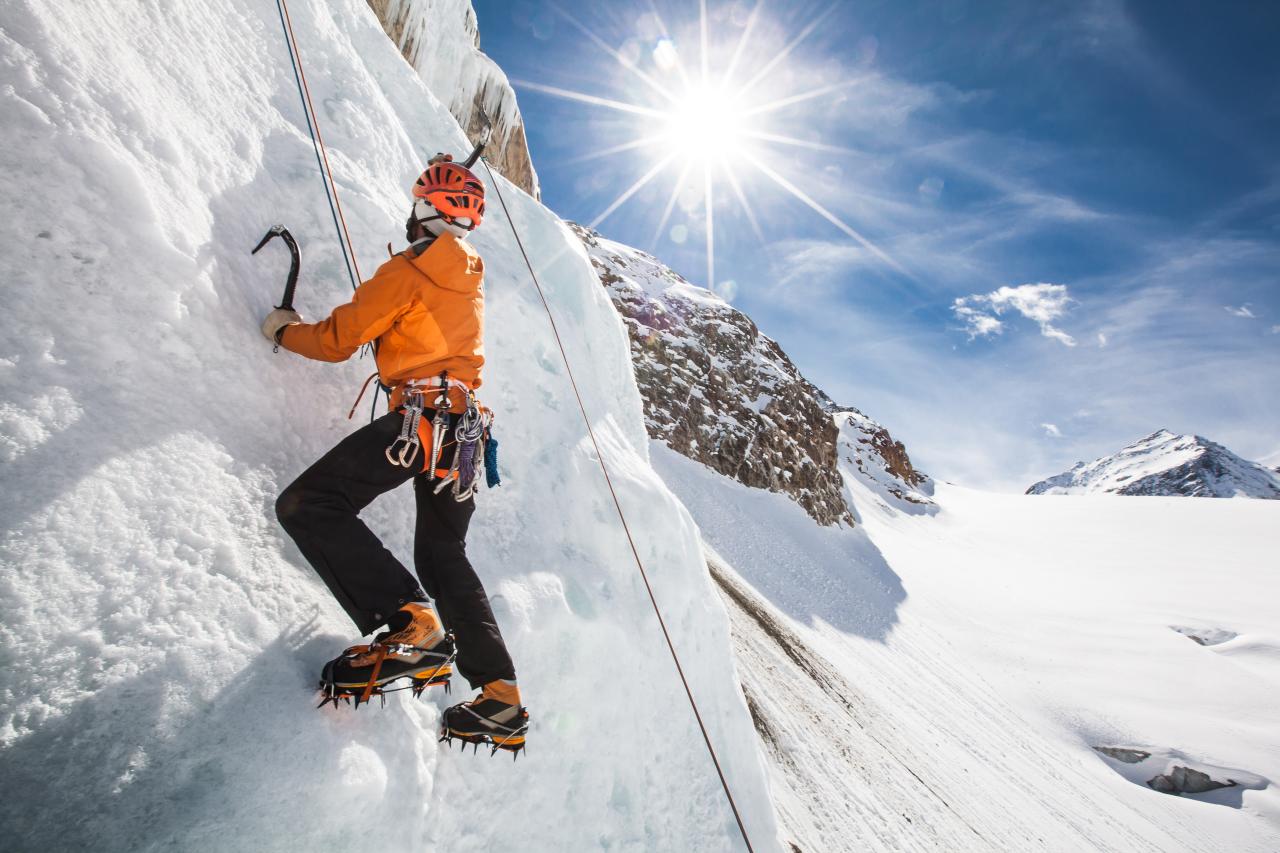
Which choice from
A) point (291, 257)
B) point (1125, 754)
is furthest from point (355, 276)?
point (1125, 754)

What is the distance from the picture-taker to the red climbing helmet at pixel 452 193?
2.98 meters

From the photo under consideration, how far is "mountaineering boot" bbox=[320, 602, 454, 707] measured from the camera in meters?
2.19

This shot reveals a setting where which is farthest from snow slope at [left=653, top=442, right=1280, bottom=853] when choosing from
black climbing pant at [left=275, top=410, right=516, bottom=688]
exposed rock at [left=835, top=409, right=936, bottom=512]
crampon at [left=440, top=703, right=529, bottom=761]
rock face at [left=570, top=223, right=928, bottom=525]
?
exposed rock at [left=835, top=409, right=936, bottom=512]

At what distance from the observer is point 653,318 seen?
4494 cm

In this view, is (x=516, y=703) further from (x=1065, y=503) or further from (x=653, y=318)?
(x=1065, y=503)

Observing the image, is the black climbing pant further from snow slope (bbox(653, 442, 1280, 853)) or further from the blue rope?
snow slope (bbox(653, 442, 1280, 853))

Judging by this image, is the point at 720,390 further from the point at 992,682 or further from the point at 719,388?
the point at 992,682

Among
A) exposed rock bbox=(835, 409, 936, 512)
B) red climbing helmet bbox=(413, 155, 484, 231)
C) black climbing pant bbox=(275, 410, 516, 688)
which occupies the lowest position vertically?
black climbing pant bbox=(275, 410, 516, 688)

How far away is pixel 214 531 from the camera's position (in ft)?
7.65

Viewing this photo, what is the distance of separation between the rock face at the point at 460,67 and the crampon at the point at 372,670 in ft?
49.0

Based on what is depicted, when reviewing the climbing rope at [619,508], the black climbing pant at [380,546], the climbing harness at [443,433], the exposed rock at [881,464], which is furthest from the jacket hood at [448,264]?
the exposed rock at [881,464]

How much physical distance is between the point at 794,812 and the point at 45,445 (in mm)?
10196

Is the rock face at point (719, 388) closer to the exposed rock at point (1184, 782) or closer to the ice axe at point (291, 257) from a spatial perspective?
the exposed rock at point (1184, 782)

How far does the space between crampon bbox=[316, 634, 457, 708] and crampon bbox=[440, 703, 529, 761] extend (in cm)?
34
